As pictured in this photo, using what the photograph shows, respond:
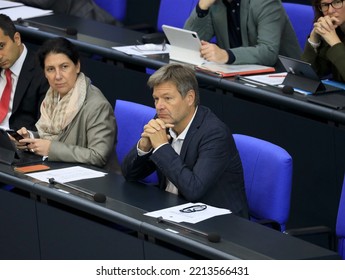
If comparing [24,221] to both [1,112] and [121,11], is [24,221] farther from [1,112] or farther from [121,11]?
[121,11]

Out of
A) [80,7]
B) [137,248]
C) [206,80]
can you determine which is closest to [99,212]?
[137,248]

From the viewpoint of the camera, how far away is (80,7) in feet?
24.0

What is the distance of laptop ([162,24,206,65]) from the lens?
5.64 metres

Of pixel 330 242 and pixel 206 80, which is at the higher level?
pixel 206 80

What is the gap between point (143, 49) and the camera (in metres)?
6.11

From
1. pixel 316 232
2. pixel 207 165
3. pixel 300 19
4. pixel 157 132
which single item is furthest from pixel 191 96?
pixel 300 19

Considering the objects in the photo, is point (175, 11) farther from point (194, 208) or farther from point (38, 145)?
point (194, 208)

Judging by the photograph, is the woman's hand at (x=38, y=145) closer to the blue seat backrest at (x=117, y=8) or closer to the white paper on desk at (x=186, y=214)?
the white paper on desk at (x=186, y=214)

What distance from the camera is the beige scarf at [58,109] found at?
4922 mm

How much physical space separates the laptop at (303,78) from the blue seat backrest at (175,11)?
5.13ft

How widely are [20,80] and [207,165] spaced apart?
159 centimetres

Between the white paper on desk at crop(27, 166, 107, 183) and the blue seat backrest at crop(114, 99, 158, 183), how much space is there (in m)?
0.37

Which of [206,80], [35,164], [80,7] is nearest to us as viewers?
[35,164]

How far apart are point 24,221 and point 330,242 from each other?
1306 mm
